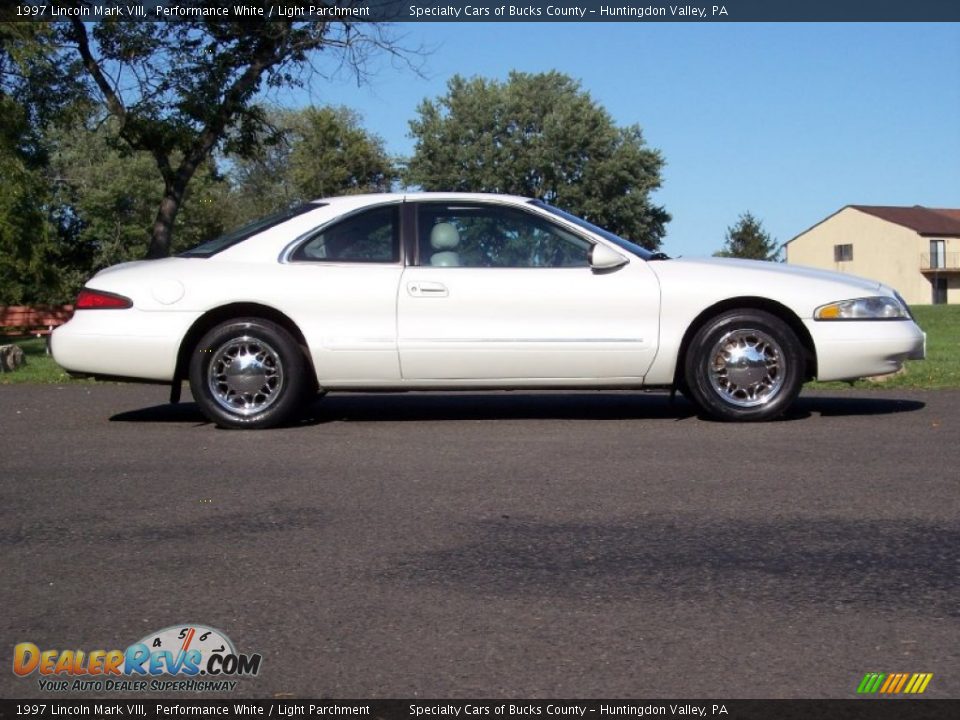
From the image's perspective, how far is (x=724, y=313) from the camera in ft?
26.1

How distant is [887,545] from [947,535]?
0.30 metres

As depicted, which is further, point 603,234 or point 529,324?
point 603,234

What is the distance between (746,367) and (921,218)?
297 feet

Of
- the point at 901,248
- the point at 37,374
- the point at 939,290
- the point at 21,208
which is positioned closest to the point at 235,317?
the point at 37,374

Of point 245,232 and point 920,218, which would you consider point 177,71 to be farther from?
point 920,218

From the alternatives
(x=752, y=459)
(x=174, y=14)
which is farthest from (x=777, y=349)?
(x=174, y=14)

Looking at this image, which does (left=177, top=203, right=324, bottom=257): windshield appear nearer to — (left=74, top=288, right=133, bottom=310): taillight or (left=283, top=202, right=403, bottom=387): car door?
(left=283, top=202, right=403, bottom=387): car door

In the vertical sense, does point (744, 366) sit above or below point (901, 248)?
below

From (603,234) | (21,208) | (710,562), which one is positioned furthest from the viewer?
(21,208)

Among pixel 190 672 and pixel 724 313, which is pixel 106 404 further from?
pixel 190 672

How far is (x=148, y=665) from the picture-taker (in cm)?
333

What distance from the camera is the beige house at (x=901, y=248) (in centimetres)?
8925

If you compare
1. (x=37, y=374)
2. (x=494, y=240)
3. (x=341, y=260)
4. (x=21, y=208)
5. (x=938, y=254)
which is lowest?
(x=37, y=374)

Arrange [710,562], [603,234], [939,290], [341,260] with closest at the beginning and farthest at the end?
[710,562]
[341,260]
[603,234]
[939,290]
